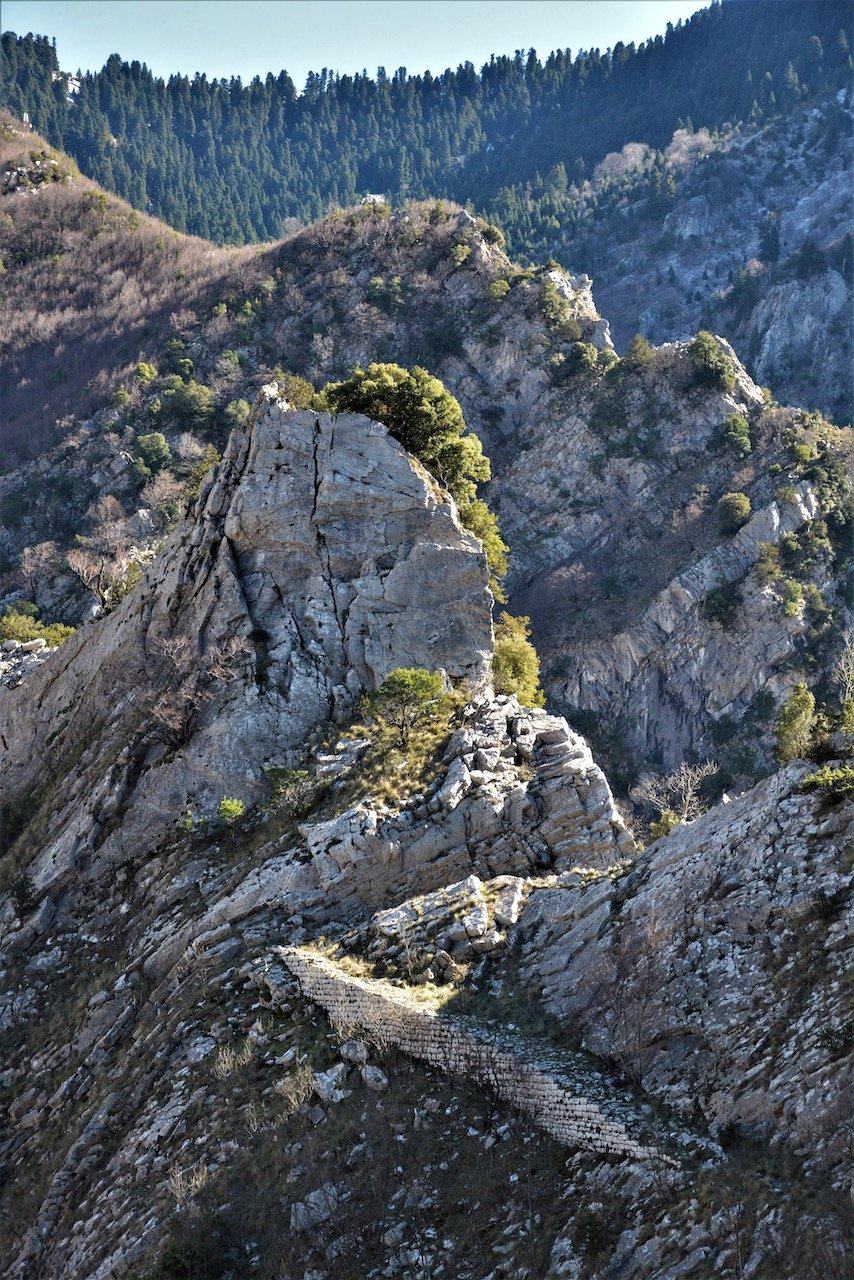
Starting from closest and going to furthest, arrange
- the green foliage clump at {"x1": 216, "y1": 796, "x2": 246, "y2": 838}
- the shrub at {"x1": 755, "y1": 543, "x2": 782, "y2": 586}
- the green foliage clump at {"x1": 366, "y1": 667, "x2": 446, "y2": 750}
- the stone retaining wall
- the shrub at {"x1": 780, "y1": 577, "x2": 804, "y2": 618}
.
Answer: the stone retaining wall, the green foliage clump at {"x1": 216, "y1": 796, "x2": 246, "y2": 838}, the green foliage clump at {"x1": 366, "y1": 667, "x2": 446, "y2": 750}, the shrub at {"x1": 780, "y1": 577, "x2": 804, "y2": 618}, the shrub at {"x1": 755, "y1": 543, "x2": 782, "y2": 586}

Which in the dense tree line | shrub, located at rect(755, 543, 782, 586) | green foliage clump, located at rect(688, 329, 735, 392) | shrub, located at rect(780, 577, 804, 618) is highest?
the dense tree line

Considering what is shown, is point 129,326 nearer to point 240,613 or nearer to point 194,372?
point 194,372

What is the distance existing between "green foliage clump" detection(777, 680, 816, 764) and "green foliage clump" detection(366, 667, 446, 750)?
26.8 ft

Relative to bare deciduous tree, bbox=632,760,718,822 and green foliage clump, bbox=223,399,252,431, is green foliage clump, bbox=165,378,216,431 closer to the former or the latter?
A: green foliage clump, bbox=223,399,252,431

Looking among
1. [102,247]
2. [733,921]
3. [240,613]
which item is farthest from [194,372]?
[733,921]

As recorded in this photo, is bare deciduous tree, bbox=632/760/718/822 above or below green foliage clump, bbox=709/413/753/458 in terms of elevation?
below

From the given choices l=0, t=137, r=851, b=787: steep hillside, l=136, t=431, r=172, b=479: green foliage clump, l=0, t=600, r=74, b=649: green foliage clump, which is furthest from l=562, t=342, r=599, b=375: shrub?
l=0, t=600, r=74, b=649: green foliage clump

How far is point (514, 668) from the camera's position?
90.5ft

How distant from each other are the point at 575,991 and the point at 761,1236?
535 centimetres

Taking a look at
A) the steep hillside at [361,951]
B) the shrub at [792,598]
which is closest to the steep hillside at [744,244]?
the shrub at [792,598]

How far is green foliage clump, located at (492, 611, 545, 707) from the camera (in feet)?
87.2

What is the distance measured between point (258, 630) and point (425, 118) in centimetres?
12190

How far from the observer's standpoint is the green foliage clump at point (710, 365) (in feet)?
183

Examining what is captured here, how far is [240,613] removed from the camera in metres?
26.2
